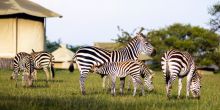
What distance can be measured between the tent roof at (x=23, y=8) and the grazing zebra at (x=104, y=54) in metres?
27.4

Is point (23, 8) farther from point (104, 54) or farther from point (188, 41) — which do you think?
point (188, 41)

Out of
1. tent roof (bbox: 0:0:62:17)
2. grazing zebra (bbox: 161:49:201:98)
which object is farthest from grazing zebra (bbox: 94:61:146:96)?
tent roof (bbox: 0:0:62:17)

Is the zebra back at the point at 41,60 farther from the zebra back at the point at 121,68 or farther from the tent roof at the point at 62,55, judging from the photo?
the tent roof at the point at 62,55

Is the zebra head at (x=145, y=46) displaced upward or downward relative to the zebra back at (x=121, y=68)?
→ upward

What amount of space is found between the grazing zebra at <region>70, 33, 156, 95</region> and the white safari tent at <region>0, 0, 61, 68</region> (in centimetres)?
2739

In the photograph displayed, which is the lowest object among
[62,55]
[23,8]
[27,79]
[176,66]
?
[27,79]

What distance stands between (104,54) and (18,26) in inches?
1198

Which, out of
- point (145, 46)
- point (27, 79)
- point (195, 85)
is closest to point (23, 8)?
point (27, 79)

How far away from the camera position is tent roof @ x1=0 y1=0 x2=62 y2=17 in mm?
46844

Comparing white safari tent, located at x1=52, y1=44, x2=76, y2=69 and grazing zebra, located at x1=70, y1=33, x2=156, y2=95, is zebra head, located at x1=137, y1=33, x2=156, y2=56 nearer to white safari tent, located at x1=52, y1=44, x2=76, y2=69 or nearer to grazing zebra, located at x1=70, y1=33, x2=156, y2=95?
grazing zebra, located at x1=70, y1=33, x2=156, y2=95

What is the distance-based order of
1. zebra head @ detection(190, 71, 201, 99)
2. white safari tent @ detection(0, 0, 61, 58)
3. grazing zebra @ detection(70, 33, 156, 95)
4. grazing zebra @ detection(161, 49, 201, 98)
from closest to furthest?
grazing zebra @ detection(161, 49, 201, 98) < zebra head @ detection(190, 71, 201, 99) < grazing zebra @ detection(70, 33, 156, 95) < white safari tent @ detection(0, 0, 61, 58)

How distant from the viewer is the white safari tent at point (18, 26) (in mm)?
48156

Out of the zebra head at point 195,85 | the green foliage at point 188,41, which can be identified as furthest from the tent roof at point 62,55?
the zebra head at point 195,85

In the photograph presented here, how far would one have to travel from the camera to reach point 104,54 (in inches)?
799
